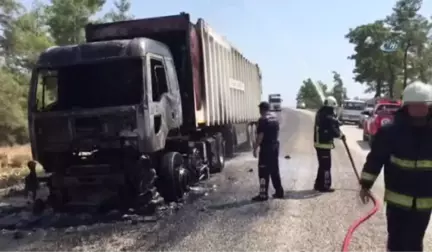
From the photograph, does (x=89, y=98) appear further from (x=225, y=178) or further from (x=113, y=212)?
(x=225, y=178)

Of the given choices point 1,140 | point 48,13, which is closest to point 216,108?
point 1,140

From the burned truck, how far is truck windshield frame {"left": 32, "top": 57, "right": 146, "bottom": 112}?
16 mm

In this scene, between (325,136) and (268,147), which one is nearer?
(268,147)

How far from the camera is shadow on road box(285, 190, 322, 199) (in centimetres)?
963

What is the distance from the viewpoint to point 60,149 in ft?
29.2

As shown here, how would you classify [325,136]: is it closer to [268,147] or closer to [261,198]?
[268,147]

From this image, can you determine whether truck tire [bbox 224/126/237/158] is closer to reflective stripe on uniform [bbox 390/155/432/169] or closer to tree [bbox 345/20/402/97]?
reflective stripe on uniform [bbox 390/155/432/169]

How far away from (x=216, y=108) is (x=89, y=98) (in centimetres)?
423

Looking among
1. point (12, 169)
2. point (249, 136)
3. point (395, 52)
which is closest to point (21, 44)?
point (12, 169)

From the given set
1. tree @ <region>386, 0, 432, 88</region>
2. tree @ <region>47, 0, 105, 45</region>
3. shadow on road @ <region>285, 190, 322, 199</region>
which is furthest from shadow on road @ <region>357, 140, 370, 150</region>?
tree @ <region>386, 0, 432, 88</region>

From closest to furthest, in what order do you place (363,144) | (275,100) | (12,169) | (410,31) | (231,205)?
(231,205) → (12,169) → (363,144) → (410,31) → (275,100)

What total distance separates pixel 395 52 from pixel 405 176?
60298mm

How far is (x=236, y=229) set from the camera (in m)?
7.37

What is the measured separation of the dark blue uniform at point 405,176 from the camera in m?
4.43
